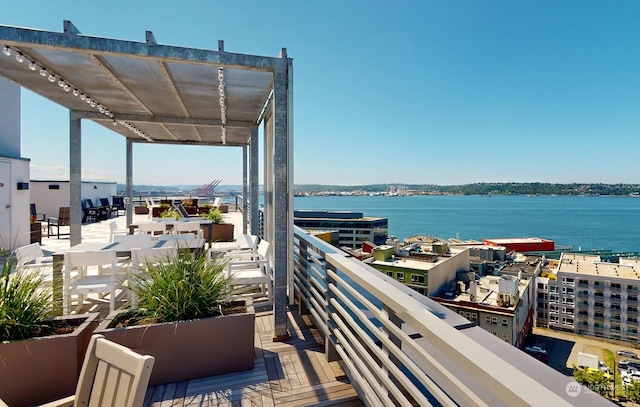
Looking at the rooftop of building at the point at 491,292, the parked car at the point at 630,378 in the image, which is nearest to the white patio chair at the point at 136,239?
the rooftop of building at the point at 491,292

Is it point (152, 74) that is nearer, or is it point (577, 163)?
point (152, 74)

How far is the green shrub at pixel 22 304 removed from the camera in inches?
75.7

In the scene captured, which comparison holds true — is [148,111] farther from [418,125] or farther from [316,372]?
[418,125]

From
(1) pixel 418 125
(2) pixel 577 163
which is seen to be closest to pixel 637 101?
(2) pixel 577 163

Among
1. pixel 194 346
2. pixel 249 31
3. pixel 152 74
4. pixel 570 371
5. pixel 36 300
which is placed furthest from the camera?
pixel 570 371

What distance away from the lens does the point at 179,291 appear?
2252 millimetres

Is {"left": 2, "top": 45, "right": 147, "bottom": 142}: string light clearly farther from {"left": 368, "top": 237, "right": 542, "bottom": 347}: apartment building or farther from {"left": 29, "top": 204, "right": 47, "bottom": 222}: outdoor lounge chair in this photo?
{"left": 368, "top": 237, "right": 542, "bottom": 347}: apartment building

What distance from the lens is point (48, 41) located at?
2512 millimetres

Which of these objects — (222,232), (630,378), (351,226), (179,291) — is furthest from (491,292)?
(351,226)

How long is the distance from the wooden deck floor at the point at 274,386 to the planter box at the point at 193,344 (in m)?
0.07

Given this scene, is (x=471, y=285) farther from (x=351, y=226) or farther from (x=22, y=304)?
(x=351, y=226)

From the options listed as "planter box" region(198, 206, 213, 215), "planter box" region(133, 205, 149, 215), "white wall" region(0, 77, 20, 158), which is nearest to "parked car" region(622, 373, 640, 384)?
"planter box" region(198, 206, 213, 215)

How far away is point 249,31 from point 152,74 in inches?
241

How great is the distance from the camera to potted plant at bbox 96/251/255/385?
2.13 meters
